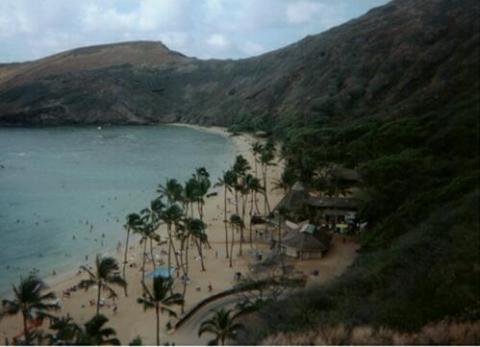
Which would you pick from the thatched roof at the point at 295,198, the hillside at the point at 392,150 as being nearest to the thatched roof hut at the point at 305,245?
the hillside at the point at 392,150

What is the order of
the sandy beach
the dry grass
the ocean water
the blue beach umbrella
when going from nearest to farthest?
the dry grass, the sandy beach, the blue beach umbrella, the ocean water

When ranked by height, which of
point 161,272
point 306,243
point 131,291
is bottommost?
point 131,291

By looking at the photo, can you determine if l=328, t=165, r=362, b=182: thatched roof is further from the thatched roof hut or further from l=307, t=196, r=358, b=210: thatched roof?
the thatched roof hut

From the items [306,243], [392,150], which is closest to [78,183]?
[306,243]

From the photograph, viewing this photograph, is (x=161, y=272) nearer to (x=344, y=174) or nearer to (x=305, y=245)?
(x=305, y=245)

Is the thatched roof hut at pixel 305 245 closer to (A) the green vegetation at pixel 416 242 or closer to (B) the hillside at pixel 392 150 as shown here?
(A) the green vegetation at pixel 416 242

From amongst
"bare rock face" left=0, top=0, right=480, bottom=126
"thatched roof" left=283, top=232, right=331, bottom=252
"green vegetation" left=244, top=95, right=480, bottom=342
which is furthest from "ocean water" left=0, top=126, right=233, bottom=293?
"green vegetation" left=244, top=95, right=480, bottom=342

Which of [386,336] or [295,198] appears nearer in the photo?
[386,336]
